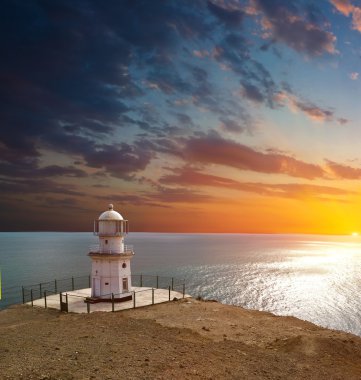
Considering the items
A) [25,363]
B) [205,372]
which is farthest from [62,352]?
[205,372]

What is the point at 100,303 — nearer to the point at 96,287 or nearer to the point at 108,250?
the point at 96,287

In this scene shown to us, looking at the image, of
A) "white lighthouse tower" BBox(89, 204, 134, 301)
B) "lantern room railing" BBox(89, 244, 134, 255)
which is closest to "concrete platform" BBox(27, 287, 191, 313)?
"white lighthouse tower" BBox(89, 204, 134, 301)

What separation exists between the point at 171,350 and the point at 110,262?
16.1 metres

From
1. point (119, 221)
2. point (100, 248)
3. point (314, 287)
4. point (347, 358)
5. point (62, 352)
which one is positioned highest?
point (119, 221)

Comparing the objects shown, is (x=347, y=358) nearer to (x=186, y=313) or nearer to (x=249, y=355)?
(x=249, y=355)

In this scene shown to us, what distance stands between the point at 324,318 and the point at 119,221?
35.2m

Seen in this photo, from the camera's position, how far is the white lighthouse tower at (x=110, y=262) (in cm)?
3278

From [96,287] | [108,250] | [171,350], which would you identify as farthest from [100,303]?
[171,350]

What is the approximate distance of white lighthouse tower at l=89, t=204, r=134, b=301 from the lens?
32.8 meters

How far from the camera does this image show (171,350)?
59.8 feet

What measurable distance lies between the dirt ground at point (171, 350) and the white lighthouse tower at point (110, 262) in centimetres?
594

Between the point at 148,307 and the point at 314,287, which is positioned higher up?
the point at 148,307

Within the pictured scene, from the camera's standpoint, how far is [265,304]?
60.0 metres

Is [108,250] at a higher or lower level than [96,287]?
higher
